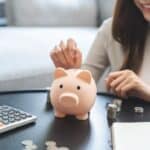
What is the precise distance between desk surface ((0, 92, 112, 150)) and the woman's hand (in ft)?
0.16

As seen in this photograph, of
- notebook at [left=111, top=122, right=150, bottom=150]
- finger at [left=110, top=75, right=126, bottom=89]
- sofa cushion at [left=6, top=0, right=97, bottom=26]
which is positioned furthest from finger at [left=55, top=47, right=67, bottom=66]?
sofa cushion at [left=6, top=0, right=97, bottom=26]

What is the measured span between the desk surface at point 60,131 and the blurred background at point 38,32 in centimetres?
61

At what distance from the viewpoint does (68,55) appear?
809 mm

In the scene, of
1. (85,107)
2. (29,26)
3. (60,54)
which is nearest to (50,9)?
(29,26)

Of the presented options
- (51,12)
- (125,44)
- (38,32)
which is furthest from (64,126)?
(51,12)

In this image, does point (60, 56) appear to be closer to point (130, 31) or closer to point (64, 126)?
point (64, 126)

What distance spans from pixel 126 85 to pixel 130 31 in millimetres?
291

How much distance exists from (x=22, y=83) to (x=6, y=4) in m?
0.84

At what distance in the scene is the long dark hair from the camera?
3.53 feet

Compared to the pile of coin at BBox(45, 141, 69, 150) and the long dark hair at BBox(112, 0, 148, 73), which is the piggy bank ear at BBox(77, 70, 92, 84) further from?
the long dark hair at BBox(112, 0, 148, 73)

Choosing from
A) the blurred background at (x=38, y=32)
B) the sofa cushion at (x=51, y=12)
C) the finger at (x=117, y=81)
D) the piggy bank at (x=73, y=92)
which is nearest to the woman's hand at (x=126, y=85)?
the finger at (x=117, y=81)

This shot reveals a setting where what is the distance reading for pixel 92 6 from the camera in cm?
216

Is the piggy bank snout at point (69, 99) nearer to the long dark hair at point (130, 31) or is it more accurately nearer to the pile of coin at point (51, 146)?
the pile of coin at point (51, 146)

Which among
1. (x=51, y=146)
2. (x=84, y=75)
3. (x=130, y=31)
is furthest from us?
(x=130, y=31)
